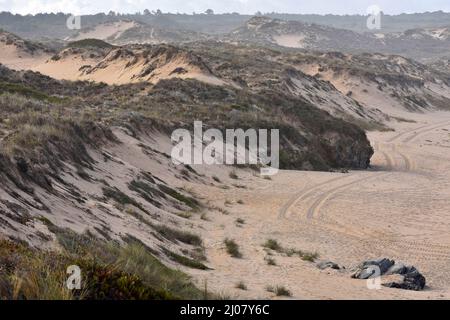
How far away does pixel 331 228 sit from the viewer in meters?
17.8

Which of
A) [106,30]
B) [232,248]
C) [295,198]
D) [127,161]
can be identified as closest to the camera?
[232,248]

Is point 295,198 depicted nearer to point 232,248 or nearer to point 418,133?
point 232,248

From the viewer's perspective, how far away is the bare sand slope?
436 inches

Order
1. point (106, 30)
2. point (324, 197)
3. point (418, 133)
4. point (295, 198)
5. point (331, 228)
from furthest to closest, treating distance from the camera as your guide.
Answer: point (106, 30)
point (418, 133)
point (324, 197)
point (295, 198)
point (331, 228)

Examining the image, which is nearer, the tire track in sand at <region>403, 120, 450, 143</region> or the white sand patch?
the tire track in sand at <region>403, 120, 450, 143</region>

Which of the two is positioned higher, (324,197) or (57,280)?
(57,280)

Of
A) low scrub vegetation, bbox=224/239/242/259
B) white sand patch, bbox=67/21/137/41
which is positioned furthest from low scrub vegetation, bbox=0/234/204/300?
white sand patch, bbox=67/21/137/41

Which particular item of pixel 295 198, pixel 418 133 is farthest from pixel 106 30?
pixel 295 198

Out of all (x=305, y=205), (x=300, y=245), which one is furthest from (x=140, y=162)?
(x=300, y=245)

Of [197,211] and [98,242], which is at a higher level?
[98,242]

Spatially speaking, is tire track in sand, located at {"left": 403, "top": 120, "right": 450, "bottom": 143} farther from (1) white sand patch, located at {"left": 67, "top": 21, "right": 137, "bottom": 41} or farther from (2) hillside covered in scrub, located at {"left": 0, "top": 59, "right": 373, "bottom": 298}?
(1) white sand patch, located at {"left": 67, "top": 21, "right": 137, "bottom": 41}

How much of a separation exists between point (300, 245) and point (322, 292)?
528cm
